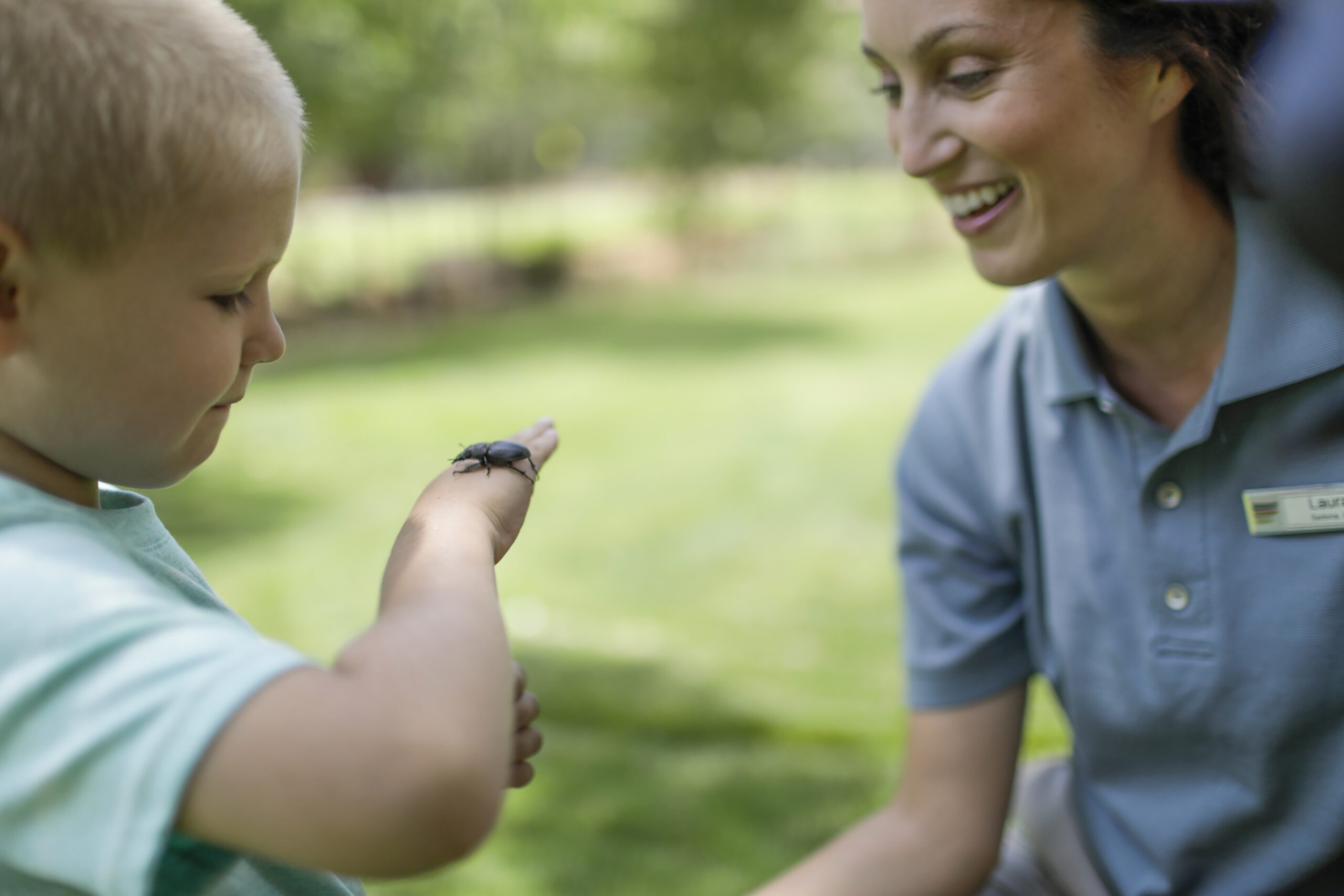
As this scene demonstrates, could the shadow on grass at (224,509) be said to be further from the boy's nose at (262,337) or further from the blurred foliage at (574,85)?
the boy's nose at (262,337)

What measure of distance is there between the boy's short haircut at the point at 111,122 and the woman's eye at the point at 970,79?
103 centimetres

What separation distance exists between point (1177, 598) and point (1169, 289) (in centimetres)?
46

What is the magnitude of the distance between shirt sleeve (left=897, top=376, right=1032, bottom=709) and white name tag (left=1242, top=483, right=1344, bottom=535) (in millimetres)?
383

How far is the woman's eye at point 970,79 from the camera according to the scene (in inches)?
61.4

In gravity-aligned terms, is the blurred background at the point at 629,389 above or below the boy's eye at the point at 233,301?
below

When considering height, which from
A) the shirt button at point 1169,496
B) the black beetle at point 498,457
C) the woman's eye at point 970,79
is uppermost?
the woman's eye at point 970,79

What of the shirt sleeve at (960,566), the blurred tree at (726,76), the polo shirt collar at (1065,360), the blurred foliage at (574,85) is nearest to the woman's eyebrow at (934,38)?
the polo shirt collar at (1065,360)

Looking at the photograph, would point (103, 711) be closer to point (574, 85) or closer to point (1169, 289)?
point (1169, 289)

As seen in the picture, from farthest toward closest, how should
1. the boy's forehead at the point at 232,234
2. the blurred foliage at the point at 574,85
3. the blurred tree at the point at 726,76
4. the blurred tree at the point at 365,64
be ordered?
the blurred tree at the point at 726,76 → the blurred foliage at the point at 574,85 → the blurred tree at the point at 365,64 → the boy's forehead at the point at 232,234

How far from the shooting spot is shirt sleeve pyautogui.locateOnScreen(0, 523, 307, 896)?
0.79 metres

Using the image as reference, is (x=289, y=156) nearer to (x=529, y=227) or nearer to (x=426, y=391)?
(x=426, y=391)

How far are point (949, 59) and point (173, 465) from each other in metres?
1.17

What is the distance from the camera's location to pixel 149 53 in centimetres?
90

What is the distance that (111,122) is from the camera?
0.88 meters
